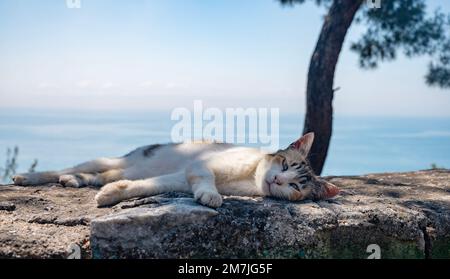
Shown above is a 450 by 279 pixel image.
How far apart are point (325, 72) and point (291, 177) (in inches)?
100

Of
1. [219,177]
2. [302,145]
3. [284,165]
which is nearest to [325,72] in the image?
[302,145]

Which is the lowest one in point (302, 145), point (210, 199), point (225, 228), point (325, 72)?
point (225, 228)

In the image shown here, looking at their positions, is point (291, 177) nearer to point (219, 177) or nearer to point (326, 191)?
point (326, 191)

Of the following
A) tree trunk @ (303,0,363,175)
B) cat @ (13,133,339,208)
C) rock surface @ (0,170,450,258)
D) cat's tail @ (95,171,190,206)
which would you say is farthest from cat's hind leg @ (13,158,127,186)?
tree trunk @ (303,0,363,175)

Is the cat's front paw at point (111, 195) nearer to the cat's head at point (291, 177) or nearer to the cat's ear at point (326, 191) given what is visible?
the cat's head at point (291, 177)

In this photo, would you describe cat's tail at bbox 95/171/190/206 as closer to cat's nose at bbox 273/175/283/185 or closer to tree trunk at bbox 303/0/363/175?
cat's nose at bbox 273/175/283/185

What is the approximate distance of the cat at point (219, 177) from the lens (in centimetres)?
252

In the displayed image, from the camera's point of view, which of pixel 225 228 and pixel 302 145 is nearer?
pixel 225 228

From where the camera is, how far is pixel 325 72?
4.88 metres

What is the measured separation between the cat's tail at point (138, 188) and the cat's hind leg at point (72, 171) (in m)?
0.86

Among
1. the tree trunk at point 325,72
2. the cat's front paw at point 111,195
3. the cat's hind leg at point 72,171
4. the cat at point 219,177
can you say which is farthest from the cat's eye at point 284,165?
the tree trunk at point 325,72
